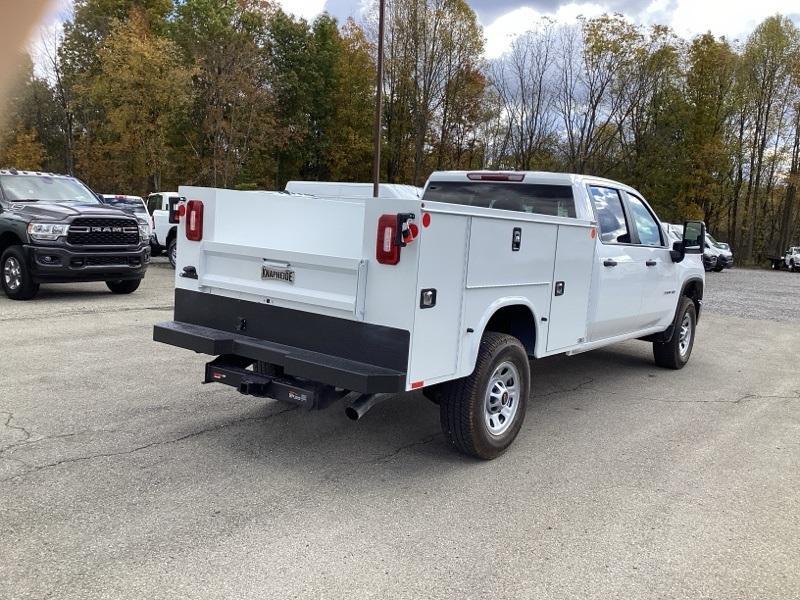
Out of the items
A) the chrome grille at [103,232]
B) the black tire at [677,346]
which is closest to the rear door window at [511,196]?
the black tire at [677,346]

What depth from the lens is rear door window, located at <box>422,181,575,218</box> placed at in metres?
5.82

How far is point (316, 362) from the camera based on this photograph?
3.99 meters

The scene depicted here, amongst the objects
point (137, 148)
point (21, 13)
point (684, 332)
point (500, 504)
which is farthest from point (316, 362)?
point (137, 148)

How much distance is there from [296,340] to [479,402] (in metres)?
1.27

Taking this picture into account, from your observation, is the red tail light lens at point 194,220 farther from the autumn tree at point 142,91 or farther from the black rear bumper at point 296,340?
the autumn tree at point 142,91

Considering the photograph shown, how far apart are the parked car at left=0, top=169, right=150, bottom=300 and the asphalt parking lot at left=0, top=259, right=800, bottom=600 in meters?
4.07

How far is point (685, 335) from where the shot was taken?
8180mm

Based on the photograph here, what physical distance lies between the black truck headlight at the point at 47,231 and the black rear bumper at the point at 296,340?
6630 millimetres

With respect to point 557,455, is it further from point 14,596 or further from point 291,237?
point 14,596

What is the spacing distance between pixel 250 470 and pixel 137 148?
2934cm

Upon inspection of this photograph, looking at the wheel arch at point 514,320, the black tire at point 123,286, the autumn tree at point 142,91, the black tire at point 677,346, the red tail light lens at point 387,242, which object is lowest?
the black tire at point 123,286

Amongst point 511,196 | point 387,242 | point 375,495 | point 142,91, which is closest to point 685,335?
point 511,196

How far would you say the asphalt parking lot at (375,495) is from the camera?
3141 millimetres

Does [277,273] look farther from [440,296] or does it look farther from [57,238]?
[57,238]
